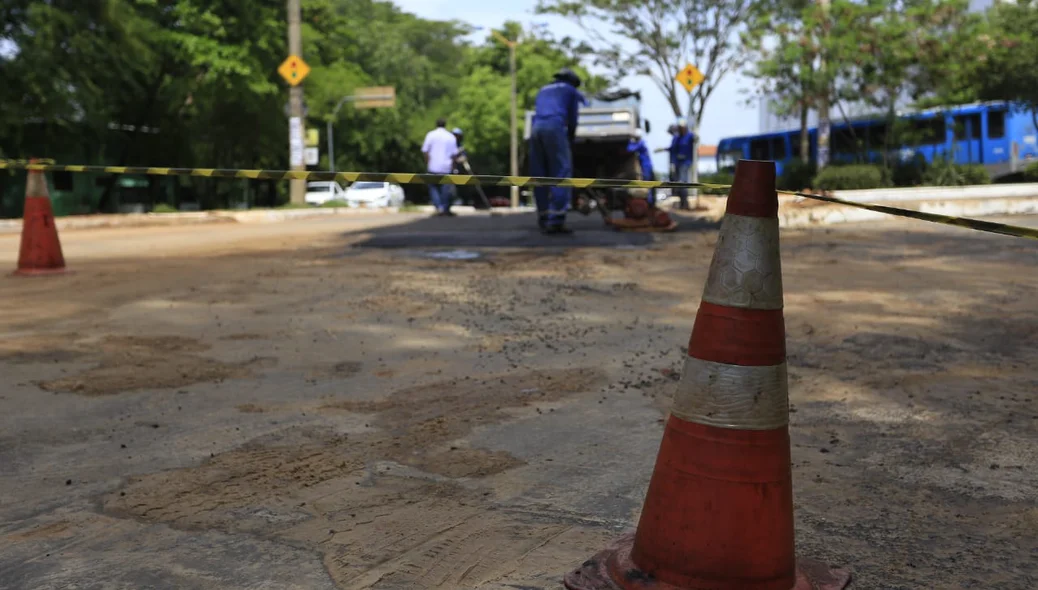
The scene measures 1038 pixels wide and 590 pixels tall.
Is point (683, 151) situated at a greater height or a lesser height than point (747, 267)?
greater

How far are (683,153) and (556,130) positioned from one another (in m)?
8.83

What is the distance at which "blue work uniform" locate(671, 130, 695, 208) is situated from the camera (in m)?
20.1

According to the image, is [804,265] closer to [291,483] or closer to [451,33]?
[291,483]

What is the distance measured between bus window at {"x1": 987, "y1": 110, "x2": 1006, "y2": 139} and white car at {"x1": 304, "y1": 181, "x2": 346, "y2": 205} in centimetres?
2215

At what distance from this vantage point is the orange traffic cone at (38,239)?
Result: 8734 mm

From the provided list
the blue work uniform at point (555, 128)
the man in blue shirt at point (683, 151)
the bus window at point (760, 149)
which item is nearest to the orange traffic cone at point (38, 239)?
the blue work uniform at point (555, 128)

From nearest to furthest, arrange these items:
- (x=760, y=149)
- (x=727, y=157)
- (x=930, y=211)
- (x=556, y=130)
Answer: (x=556, y=130) → (x=930, y=211) → (x=760, y=149) → (x=727, y=157)

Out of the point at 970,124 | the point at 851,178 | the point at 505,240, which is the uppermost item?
the point at 970,124

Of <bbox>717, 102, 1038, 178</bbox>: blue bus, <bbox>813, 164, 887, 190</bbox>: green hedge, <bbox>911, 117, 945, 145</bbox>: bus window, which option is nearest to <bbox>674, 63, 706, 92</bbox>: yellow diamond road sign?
<bbox>813, 164, 887, 190</bbox>: green hedge

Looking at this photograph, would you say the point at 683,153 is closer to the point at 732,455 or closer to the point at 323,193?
the point at 732,455

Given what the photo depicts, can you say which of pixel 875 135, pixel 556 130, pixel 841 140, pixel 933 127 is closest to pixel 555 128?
pixel 556 130

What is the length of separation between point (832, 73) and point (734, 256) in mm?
21442

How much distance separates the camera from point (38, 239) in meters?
8.87

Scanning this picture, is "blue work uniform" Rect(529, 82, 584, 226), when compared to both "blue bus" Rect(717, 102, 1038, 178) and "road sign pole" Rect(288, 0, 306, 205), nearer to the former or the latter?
"road sign pole" Rect(288, 0, 306, 205)
